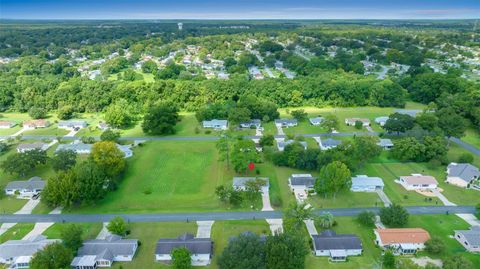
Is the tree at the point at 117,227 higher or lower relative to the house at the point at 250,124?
lower

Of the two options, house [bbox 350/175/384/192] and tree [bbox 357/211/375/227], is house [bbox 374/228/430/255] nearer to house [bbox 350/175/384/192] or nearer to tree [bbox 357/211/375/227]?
tree [bbox 357/211/375/227]

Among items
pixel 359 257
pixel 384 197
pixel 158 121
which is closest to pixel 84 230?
pixel 359 257

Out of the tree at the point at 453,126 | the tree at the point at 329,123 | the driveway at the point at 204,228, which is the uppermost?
the tree at the point at 453,126

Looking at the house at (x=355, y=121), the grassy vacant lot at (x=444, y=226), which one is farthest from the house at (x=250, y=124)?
the grassy vacant lot at (x=444, y=226)

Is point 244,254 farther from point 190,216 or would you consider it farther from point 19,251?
point 19,251

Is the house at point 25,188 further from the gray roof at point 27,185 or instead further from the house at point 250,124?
the house at point 250,124

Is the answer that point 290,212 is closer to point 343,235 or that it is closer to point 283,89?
point 343,235
